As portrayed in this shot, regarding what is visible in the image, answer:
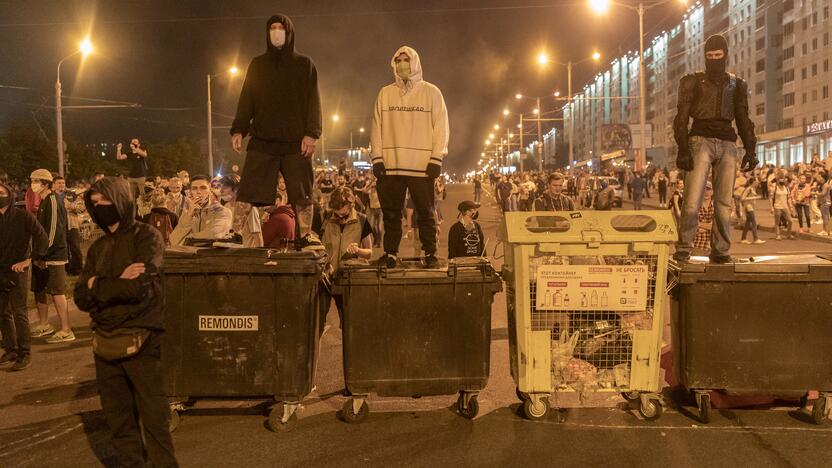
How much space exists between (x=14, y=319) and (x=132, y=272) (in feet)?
14.4

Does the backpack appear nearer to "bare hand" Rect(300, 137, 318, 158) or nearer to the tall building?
"bare hand" Rect(300, 137, 318, 158)

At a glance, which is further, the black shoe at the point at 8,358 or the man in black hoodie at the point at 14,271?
the black shoe at the point at 8,358

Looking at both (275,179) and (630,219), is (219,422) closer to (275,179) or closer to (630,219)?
(275,179)

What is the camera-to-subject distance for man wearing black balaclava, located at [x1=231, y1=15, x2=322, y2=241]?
6684 millimetres

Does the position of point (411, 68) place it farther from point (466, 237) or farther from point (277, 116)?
point (466, 237)

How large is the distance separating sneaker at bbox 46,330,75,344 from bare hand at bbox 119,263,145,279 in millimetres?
5541

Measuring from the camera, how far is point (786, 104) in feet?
282

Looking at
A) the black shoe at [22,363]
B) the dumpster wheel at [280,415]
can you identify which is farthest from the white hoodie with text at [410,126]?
the black shoe at [22,363]

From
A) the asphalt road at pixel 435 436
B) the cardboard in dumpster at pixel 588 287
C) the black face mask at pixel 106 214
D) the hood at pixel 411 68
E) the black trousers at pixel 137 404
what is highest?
the hood at pixel 411 68

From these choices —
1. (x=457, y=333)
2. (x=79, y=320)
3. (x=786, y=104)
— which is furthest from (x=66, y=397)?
(x=786, y=104)

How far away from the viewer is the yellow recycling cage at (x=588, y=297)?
5281 mm

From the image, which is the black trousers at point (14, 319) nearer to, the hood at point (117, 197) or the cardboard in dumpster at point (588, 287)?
the hood at point (117, 197)

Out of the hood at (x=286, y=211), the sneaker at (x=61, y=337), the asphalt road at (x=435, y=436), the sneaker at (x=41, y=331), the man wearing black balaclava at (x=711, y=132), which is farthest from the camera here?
the sneaker at (x=41, y=331)

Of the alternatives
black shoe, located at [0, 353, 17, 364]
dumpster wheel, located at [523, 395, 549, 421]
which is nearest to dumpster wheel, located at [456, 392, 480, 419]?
dumpster wheel, located at [523, 395, 549, 421]
